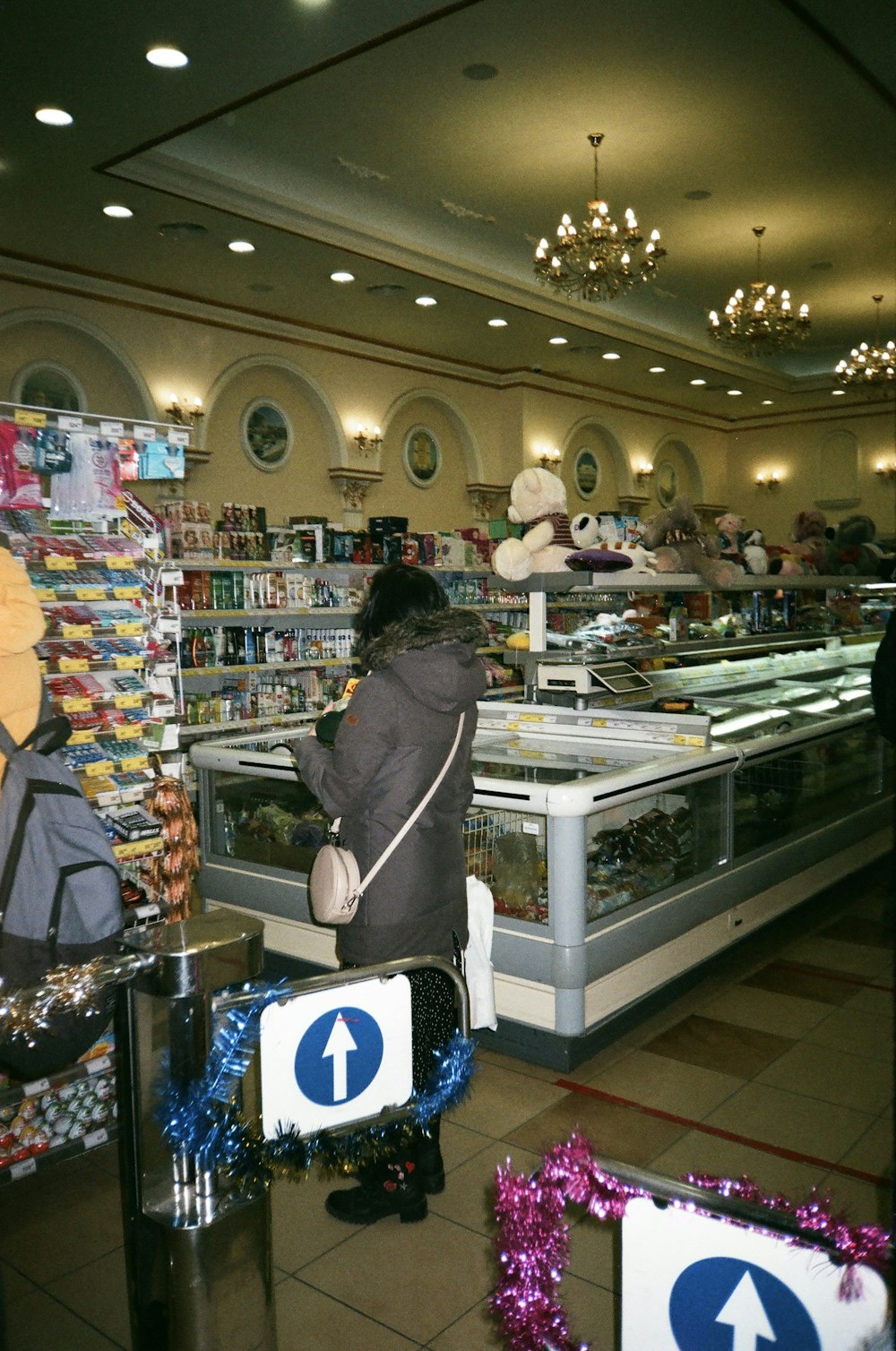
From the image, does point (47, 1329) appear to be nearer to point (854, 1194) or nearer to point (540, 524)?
point (854, 1194)

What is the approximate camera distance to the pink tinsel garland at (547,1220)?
115cm

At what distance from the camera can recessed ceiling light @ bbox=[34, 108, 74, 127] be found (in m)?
4.96

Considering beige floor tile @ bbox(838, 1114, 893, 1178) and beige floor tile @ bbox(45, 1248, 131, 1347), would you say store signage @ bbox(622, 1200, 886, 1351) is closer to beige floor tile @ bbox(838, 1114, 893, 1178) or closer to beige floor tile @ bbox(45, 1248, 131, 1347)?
beige floor tile @ bbox(45, 1248, 131, 1347)

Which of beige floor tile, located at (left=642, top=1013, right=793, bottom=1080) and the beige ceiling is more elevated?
the beige ceiling

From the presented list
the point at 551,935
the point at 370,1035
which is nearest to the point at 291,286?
the point at 551,935

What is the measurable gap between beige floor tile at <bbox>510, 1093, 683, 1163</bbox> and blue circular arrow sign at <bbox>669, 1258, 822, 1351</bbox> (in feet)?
5.79

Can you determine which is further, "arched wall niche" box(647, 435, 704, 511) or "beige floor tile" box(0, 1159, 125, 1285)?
"arched wall niche" box(647, 435, 704, 511)

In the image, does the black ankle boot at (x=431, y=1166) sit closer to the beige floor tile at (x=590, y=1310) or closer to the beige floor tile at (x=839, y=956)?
the beige floor tile at (x=590, y=1310)

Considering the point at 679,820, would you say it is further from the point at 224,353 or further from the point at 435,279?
the point at 224,353

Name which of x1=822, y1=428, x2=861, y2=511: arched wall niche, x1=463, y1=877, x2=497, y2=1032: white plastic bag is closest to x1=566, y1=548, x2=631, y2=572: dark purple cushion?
x1=463, y1=877, x2=497, y2=1032: white plastic bag

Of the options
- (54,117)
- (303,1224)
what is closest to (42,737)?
(303,1224)

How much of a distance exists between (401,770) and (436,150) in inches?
209

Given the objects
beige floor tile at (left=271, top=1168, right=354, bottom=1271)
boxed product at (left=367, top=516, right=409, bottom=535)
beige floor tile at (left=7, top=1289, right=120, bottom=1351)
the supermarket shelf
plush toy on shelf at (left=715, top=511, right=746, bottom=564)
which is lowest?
beige floor tile at (left=271, top=1168, right=354, bottom=1271)

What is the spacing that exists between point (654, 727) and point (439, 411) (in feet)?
24.5
